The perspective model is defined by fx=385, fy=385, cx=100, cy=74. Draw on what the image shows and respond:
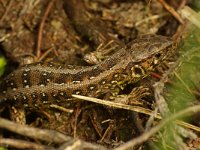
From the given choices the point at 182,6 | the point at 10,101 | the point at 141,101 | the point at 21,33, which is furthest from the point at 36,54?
the point at 182,6

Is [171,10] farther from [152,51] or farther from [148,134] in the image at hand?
[148,134]

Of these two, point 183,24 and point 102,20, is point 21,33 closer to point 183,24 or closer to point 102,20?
point 102,20

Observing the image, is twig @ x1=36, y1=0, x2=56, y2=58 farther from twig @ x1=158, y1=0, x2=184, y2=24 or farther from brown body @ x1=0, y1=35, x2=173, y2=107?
twig @ x1=158, y1=0, x2=184, y2=24

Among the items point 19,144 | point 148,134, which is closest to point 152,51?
point 148,134

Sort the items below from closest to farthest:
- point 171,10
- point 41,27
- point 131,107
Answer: point 131,107, point 171,10, point 41,27

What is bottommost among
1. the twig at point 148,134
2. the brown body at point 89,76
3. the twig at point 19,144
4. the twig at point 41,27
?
the twig at point 19,144

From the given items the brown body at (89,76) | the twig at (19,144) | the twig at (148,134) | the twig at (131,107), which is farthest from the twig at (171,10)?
the twig at (19,144)

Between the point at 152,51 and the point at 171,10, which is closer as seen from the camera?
the point at 152,51

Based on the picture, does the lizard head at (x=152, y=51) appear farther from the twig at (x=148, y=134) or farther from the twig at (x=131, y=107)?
the twig at (x=148, y=134)
